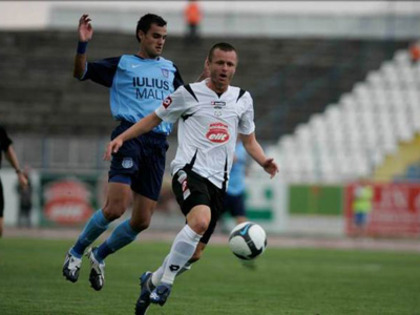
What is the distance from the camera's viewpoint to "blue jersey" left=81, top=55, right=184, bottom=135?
9.57m

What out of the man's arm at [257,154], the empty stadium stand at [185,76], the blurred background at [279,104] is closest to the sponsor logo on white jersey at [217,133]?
the man's arm at [257,154]

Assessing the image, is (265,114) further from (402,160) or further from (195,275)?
(195,275)

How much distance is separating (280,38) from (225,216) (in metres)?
12.9

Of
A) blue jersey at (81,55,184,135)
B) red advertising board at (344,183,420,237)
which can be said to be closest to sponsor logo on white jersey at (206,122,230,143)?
blue jersey at (81,55,184,135)

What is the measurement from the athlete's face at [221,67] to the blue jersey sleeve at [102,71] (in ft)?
4.97

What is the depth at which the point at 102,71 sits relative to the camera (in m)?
9.63

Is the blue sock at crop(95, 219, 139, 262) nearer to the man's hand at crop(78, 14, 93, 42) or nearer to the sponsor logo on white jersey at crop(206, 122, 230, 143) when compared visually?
the sponsor logo on white jersey at crop(206, 122, 230, 143)

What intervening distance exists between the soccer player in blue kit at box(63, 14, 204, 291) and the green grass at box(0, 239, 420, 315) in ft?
1.97

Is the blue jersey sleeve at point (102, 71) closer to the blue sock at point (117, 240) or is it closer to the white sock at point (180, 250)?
the blue sock at point (117, 240)

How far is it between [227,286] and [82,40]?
468cm

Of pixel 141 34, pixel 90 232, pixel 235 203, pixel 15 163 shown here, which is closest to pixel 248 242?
pixel 90 232

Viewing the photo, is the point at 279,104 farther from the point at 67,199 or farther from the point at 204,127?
the point at 204,127

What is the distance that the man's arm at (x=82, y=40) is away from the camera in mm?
9000

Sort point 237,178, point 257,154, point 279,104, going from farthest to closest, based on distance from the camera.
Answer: point 279,104
point 237,178
point 257,154
